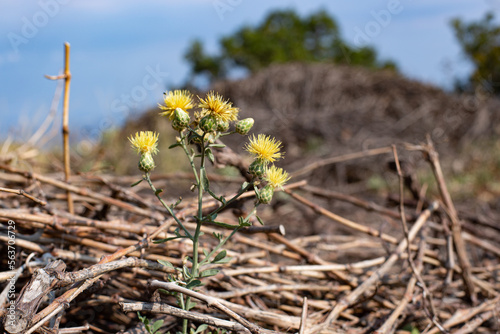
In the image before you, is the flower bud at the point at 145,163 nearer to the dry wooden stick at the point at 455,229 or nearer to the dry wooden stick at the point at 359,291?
the dry wooden stick at the point at 359,291

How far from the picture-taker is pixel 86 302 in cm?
133

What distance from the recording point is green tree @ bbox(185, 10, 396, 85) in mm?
18594

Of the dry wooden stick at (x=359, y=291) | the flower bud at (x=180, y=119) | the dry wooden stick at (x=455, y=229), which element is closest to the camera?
the flower bud at (x=180, y=119)

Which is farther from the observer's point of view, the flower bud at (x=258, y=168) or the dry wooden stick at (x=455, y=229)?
the dry wooden stick at (x=455, y=229)

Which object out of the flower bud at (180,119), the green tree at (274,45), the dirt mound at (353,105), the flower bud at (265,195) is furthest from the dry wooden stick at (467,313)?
the green tree at (274,45)

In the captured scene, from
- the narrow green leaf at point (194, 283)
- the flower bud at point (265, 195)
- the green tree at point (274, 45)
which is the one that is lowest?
the narrow green leaf at point (194, 283)

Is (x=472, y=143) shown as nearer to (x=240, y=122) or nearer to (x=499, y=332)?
(x=499, y=332)

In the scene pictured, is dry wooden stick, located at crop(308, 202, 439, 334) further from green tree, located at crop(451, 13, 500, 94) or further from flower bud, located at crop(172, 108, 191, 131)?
green tree, located at crop(451, 13, 500, 94)

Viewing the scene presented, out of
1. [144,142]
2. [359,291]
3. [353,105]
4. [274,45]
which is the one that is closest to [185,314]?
[144,142]

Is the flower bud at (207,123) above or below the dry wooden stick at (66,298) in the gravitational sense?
above

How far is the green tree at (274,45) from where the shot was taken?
61.0 ft

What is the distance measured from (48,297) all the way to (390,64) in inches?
938

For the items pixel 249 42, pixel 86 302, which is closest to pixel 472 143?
pixel 86 302

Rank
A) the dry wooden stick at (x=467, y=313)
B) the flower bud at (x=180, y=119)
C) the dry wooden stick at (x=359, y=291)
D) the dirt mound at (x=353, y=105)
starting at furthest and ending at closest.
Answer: the dirt mound at (x=353, y=105)
the dry wooden stick at (x=467, y=313)
the dry wooden stick at (x=359, y=291)
the flower bud at (x=180, y=119)
